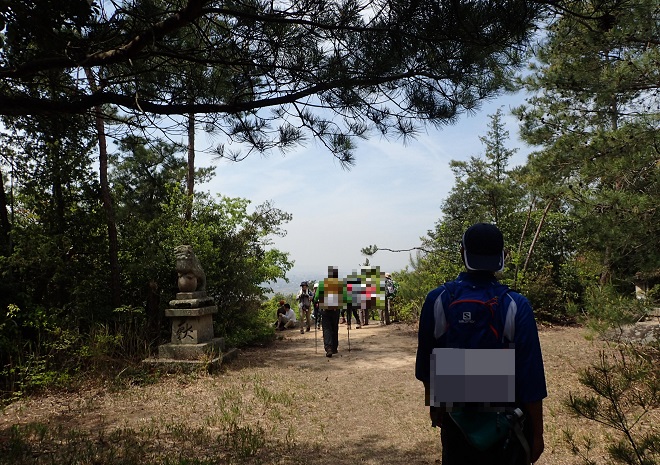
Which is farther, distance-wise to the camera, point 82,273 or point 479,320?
point 82,273

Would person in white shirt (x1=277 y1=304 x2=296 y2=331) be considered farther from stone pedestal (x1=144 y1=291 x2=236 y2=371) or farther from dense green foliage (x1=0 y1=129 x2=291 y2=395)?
stone pedestal (x1=144 y1=291 x2=236 y2=371)

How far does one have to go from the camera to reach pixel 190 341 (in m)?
7.64

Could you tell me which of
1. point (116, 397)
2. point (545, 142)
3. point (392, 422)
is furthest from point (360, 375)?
point (545, 142)

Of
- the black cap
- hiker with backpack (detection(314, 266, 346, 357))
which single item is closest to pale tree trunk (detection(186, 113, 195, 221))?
the black cap

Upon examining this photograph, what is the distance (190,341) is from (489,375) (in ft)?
22.0

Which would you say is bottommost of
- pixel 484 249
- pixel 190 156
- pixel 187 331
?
pixel 187 331

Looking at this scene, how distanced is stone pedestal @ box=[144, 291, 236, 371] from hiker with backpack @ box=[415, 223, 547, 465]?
19.6 ft

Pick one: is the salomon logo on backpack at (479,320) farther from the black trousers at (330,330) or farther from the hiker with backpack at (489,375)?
the black trousers at (330,330)

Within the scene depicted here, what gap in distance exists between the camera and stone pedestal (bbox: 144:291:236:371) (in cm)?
727

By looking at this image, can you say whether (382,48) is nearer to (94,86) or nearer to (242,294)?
(94,86)

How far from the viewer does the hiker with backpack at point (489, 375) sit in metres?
1.85

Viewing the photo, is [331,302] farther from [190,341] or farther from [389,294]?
[389,294]

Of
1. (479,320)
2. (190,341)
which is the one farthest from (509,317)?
(190,341)

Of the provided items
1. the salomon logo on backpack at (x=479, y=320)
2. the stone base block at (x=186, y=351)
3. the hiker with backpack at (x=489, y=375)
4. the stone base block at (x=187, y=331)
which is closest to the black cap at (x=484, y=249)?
the hiker with backpack at (x=489, y=375)
